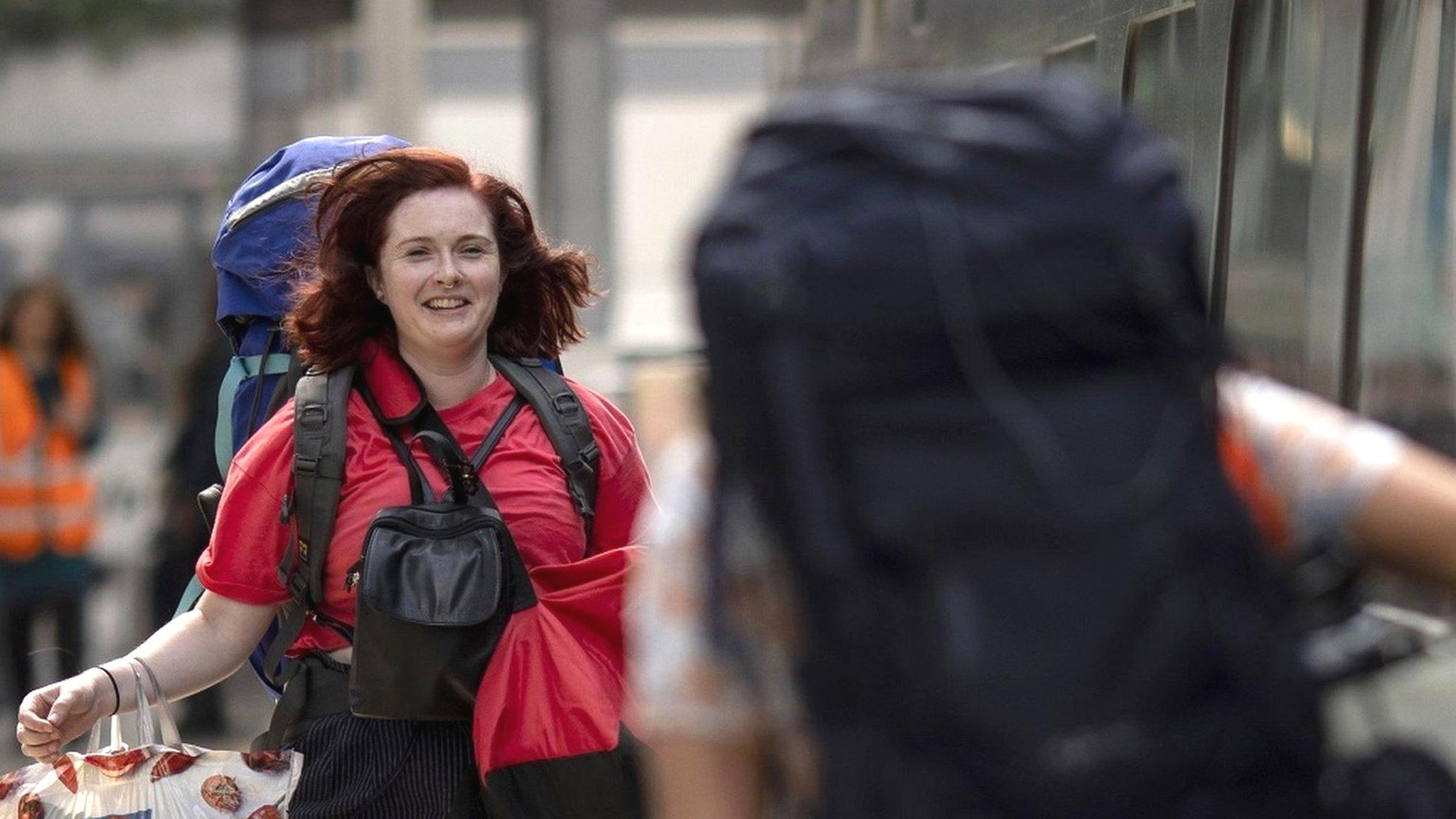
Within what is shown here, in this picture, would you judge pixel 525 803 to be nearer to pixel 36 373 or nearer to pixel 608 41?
pixel 36 373

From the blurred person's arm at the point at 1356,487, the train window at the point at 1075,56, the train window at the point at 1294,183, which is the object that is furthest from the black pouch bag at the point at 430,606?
the train window at the point at 1075,56

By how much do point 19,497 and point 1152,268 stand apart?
749 cm

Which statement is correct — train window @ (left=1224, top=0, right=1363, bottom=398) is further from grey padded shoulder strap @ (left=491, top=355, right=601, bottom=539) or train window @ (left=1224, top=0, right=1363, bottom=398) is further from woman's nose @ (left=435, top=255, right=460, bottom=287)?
woman's nose @ (left=435, top=255, right=460, bottom=287)

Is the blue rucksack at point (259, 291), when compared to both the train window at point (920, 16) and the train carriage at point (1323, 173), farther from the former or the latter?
the train window at point (920, 16)

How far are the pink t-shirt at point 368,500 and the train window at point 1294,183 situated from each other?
92cm

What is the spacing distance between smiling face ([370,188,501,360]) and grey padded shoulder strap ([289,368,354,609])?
20 cm

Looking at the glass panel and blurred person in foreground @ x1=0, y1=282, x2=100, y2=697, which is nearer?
the glass panel

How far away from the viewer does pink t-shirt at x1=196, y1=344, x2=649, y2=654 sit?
290cm

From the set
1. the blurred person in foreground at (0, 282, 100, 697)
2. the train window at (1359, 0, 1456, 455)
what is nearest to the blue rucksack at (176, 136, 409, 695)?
the train window at (1359, 0, 1456, 455)

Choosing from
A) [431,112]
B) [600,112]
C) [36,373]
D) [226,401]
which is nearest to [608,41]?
[600,112]

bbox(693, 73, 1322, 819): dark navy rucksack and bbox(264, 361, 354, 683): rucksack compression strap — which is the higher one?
bbox(693, 73, 1322, 819): dark navy rucksack

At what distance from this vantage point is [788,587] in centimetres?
138

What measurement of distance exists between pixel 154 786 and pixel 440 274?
2.64ft

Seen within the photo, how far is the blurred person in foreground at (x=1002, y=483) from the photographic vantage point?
4.28 feet
